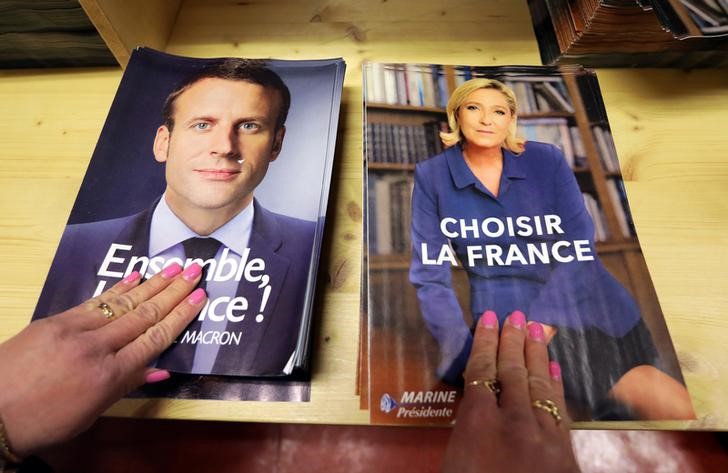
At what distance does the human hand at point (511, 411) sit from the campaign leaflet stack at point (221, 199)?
0.19 metres

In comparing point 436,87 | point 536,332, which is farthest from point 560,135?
point 536,332

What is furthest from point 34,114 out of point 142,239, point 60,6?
point 142,239

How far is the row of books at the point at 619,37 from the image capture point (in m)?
0.63

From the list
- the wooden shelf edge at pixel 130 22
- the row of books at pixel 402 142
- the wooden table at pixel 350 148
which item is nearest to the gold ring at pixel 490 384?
the wooden table at pixel 350 148

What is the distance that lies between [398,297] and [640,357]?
279 millimetres

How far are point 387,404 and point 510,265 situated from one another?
222mm

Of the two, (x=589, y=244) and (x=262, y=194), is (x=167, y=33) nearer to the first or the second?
(x=262, y=194)

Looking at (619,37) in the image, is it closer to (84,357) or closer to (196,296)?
(196,296)

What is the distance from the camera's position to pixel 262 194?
58cm

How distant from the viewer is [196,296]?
0.52m

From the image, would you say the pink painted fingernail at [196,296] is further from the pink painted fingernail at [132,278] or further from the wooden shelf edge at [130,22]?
the wooden shelf edge at [130,22]

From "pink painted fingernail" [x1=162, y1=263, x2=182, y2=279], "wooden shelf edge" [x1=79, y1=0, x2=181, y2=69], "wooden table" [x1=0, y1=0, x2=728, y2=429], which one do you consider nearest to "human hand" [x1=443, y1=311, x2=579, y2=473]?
"wooden table" [x1=0, y1=0, x2=728, y2=429]

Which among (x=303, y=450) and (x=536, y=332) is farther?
(x=303, y=450)

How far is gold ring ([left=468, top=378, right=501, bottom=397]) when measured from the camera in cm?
46
